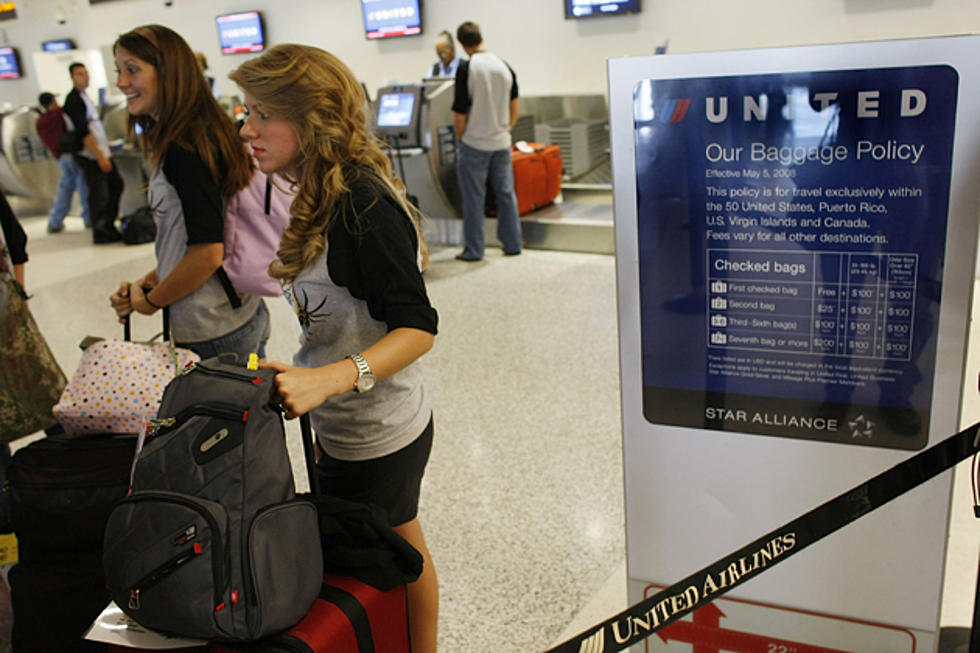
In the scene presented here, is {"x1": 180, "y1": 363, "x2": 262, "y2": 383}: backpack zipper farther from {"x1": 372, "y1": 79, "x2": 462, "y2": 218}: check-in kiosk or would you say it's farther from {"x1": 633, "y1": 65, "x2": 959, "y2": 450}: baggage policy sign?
{"x1": 372, "y1": 79, "x2": 462, "y2": 218}: check-in kiosk

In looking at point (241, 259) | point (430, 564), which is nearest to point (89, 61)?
point (241, 259)

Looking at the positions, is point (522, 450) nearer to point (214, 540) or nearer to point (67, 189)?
point (214, 540)

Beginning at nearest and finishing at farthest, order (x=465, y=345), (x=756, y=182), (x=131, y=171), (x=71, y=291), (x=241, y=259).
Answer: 1. (x=756, y=182)
2. (x=241, y=259)
3. (x=465, y=345)
4. (x=71, y=291)
5. (x=131, y=171)

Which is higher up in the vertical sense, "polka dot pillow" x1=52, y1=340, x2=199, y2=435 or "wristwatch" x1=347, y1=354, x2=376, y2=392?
"wristwatch" x1=347, y1=354, x2=376, y2=392

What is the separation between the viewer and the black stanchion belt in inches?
47.8

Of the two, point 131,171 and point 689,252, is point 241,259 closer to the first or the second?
point 689,252

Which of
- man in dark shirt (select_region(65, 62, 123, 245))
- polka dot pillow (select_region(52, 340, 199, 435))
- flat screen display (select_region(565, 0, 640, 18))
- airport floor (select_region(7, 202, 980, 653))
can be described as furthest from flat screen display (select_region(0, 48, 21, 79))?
polka dot pillow (select_region(52, 340, 199, 435))

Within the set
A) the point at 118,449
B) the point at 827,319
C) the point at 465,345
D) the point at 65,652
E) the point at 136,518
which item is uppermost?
the point at 827,319

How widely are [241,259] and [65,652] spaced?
40.3 inches

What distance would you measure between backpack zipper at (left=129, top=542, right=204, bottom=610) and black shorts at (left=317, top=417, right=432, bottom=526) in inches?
17.8

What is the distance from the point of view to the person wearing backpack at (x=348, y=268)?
148cm

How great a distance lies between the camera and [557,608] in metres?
2.33

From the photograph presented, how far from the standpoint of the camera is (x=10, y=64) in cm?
1487

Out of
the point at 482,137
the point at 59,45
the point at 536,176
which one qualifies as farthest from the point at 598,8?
the point at 59,45
